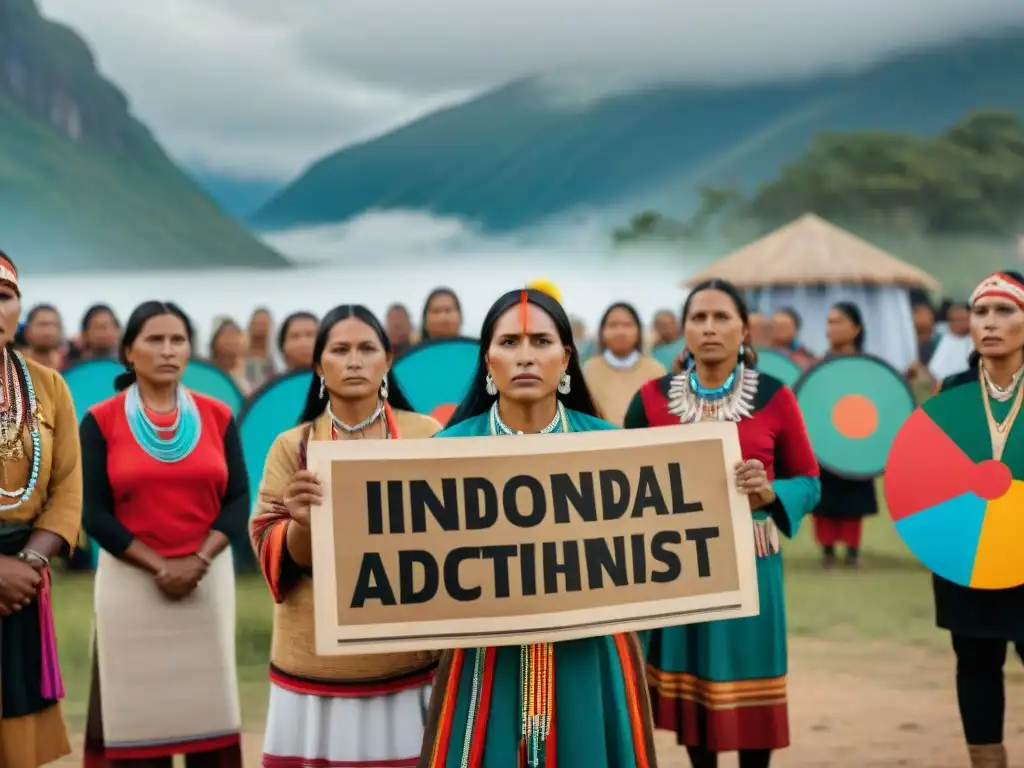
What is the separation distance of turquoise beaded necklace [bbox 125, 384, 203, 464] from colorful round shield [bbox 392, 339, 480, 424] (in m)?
1.35

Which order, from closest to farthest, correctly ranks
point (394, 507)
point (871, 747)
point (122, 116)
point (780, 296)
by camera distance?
point (394, 507), point (871, 747), point (780, 296), point (122, 116)

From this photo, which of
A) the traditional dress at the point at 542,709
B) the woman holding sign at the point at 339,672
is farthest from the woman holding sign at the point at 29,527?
the traditional dress at the point at 542,709

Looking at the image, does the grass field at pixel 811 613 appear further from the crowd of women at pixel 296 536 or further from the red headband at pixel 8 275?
the red headband at pixel 8 275

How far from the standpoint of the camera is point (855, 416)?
7.76m

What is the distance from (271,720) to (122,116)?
→ 72.9ft

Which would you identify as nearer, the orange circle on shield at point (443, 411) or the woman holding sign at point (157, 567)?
the woman holding sign at point (157, 567)

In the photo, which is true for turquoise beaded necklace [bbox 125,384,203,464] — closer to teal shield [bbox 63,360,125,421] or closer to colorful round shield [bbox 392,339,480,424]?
colorful round shield [bbox 392,339,480,424]

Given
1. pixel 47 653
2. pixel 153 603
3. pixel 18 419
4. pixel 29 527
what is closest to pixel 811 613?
pixel 153 603

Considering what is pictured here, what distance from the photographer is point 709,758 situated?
12.6 feet

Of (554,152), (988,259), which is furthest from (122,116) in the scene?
(988,259)

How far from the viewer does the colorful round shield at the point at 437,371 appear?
16.7 ft

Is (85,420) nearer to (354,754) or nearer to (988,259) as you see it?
(354,754)

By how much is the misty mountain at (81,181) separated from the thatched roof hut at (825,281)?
33.1ft

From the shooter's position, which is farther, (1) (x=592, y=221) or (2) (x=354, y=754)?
(1) (x=592, y=221)
